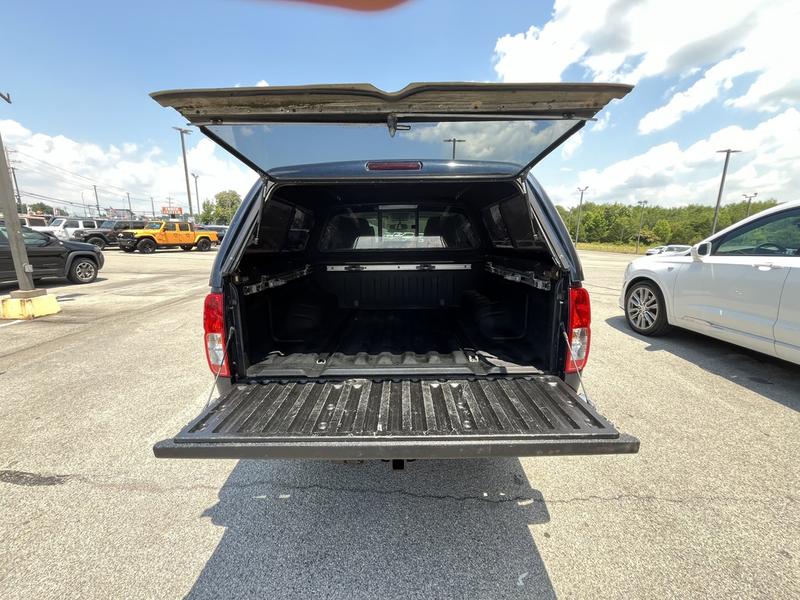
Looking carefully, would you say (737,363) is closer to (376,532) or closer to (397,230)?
(397,230)

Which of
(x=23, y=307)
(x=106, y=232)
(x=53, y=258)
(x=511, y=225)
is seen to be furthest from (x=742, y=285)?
(x=106, y=232)

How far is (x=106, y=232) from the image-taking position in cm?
2250

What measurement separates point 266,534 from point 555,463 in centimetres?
198

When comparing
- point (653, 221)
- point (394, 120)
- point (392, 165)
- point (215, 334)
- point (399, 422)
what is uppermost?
point (653, 221)

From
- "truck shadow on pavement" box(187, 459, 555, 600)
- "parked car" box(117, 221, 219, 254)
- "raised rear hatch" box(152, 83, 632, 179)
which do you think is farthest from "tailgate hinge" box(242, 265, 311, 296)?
"parked car" box(117, 221, 219, 254)

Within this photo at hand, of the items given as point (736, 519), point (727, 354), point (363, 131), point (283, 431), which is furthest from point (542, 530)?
point (727, 354)

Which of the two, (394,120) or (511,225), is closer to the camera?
(394,120)

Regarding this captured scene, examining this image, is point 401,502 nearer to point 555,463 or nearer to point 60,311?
point 555,463

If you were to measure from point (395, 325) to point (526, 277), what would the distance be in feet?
4.87

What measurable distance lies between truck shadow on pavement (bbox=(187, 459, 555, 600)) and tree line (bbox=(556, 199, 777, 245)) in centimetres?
6770

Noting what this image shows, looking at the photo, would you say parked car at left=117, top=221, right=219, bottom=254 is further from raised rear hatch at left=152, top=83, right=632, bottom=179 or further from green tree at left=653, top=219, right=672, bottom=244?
green tree at left=653, top=219, right=672, bottom=244

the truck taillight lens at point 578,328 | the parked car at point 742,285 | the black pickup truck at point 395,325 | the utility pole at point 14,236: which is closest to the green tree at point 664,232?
the parked car at point 742,285

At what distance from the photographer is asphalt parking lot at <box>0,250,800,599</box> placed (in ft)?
5.53

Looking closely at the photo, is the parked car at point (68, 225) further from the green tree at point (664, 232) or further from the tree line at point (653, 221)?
the green tree at point (664, 232)
